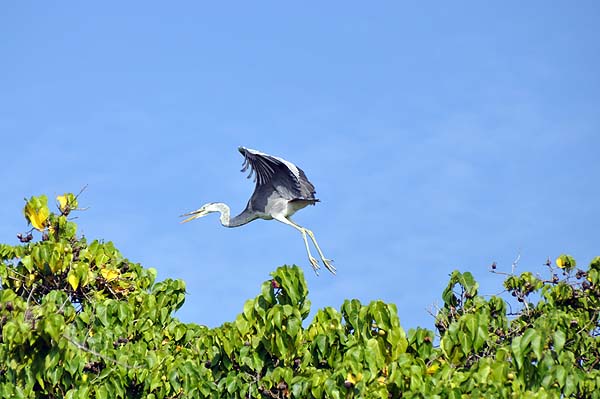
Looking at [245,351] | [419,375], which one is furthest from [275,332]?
[419,375]

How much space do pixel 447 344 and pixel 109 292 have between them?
3.94m

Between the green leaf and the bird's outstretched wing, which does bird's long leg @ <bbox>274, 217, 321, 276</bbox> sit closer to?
the bird's outstretched wing

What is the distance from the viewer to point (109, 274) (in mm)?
11156

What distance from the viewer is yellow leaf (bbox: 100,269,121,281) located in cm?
1111

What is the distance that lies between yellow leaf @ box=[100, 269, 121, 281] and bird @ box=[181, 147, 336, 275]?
202cm

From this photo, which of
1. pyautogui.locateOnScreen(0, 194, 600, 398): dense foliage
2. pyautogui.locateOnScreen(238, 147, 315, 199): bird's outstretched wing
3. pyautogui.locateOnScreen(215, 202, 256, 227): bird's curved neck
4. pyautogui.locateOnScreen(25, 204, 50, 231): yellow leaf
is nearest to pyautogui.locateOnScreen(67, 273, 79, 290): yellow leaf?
pyautogui.locateOnScreen(0, 194, 600, 398): dense foliage

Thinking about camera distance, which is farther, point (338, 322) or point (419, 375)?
→ point (338, 322)

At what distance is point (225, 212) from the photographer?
1487 cm

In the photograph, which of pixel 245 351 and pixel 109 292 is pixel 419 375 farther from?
pixel 109 292

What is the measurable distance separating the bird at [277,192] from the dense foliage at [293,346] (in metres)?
2.44

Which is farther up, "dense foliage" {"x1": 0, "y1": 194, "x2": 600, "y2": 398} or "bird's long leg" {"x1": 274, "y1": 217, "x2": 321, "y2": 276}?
"bird's long leg" {"x1": 274, "y1": 217, "x2": 321, "y2": 276}

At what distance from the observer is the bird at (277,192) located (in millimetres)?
12656

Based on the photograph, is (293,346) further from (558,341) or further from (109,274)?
(109,274)

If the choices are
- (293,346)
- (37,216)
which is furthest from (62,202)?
(293,346)
